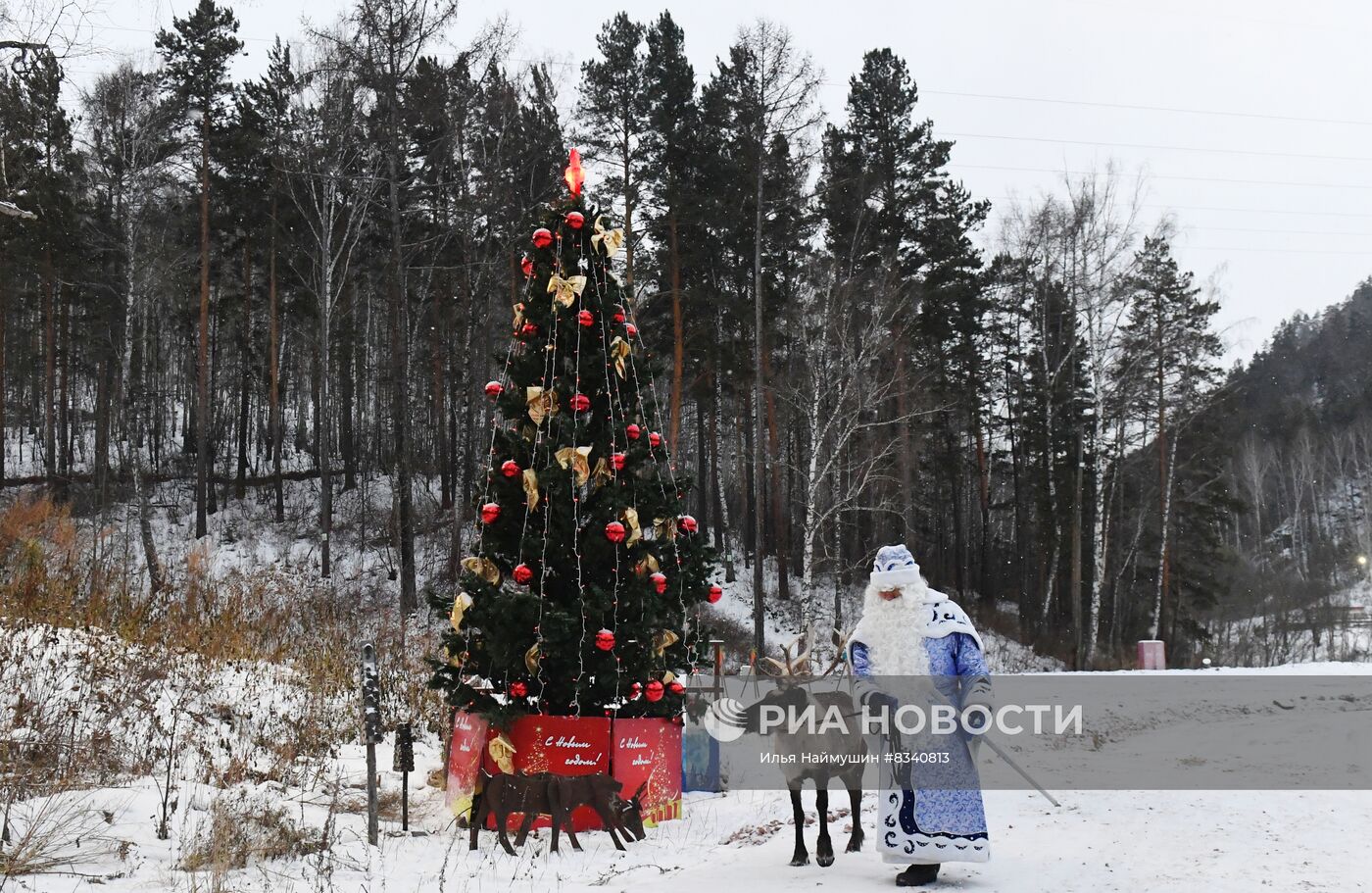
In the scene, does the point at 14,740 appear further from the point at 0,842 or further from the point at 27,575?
the point at 27,575

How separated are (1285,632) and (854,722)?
36.5 meters

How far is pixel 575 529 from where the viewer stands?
24.1ft

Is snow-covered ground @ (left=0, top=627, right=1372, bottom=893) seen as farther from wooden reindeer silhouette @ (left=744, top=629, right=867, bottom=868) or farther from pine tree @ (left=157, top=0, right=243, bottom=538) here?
pine tree @ (left=157, top=0, right=243, bottom=538)

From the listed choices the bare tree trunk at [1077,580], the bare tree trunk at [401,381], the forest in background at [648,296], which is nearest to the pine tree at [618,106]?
the forest in background at [648,296]

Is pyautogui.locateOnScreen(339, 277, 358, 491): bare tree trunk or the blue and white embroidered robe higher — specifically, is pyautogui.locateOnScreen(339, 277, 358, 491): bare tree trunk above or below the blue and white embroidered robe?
above

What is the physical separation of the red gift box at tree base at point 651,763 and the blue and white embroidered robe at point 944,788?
2.15 m

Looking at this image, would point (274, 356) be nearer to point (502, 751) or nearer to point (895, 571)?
point (502, 751)

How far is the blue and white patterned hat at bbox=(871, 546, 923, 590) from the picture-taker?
5637 mm

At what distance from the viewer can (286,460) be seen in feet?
111

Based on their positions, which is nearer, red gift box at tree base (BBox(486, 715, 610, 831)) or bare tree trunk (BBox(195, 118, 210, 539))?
red gift box at tree base (BBox(486, 715, 610, 831))

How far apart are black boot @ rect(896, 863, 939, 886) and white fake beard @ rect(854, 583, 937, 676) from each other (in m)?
1.04

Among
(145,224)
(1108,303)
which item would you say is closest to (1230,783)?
(1108,303)

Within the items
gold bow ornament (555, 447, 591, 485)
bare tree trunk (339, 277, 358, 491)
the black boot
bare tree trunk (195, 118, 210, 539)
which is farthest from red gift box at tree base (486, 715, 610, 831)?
bare tree trunk (339, 277, 358, 491)

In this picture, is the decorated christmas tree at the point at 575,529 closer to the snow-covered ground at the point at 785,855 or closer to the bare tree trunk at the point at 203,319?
the snow-covered ground at the point at 785,855
